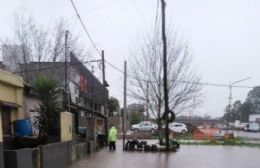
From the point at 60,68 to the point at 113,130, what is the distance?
9.05 m

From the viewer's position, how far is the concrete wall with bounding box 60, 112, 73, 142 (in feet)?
75.0

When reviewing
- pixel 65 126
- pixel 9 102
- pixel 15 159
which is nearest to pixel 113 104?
pixel 65 126

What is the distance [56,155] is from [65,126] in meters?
2.73

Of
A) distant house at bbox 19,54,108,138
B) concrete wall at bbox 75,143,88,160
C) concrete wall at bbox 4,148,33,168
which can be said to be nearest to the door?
distant house at bbox 19,54,108,138

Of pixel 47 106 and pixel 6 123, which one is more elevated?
pixel 47 106

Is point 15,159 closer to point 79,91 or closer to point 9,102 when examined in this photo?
point 9,102

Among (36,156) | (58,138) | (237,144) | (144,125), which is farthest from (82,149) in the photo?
(144,125)

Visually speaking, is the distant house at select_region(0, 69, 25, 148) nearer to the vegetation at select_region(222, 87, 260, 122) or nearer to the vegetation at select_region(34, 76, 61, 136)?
the vegetation at select_region(34, 76, 61, 136)

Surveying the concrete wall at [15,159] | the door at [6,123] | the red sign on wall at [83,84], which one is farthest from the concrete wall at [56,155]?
the red sign on wall at [83,84]

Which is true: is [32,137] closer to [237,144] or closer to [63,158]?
[63,158]

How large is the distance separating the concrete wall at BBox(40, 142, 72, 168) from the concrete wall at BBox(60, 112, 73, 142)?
0.28 m

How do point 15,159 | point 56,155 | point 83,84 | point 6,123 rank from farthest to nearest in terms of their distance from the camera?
1. point 83,84
2. point 6,123
3. point 56,155
4. point 15,159

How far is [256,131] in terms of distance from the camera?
93.0 metres

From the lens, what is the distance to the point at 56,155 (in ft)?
67.9
